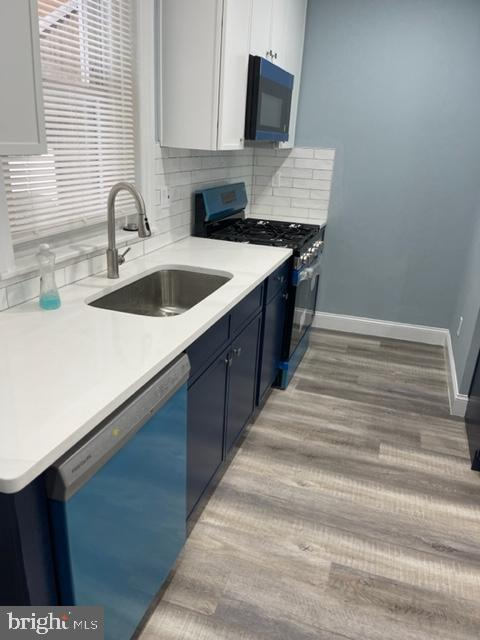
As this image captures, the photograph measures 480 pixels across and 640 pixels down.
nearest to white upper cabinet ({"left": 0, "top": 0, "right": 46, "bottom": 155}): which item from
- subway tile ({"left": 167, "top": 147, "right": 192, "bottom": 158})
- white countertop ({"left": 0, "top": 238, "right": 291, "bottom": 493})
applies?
white countertop ({"left": 0, "top": 238, "right": 291, "bottom": 493})

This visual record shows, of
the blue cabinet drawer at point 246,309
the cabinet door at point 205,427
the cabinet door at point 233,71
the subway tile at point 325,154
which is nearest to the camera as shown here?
the cabinet door at point 205,427

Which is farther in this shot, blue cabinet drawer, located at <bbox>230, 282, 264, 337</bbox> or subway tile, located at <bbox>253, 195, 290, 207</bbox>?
subway tile, located at <bbox>253, 195, 290, 207</bbox>

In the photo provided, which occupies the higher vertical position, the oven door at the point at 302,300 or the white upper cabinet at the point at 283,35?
the white upper cabinet at the point at 283,35

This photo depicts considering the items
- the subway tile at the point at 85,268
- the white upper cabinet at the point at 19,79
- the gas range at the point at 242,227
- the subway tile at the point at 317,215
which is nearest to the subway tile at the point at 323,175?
the subway tile at the point at 317,215

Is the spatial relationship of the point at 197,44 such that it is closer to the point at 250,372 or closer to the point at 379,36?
the point at 250,372

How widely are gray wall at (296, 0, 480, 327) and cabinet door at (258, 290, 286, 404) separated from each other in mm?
1341

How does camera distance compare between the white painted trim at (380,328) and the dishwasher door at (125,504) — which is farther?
the white painted trim at (380,328)

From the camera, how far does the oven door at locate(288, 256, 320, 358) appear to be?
2.97 metres

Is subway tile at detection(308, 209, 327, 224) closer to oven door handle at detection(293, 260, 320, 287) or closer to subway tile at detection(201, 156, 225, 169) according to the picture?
oven door handle at detection(293, 260, 320, 287)

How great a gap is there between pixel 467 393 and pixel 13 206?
264 centimetres

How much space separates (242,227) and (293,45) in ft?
4.25

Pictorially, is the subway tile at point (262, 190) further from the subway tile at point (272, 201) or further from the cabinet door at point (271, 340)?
the cabinet door at point (271, 340)

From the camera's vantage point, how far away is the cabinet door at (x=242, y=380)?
2146mm

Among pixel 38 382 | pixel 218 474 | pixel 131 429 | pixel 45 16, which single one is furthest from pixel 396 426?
pixel 45 16
